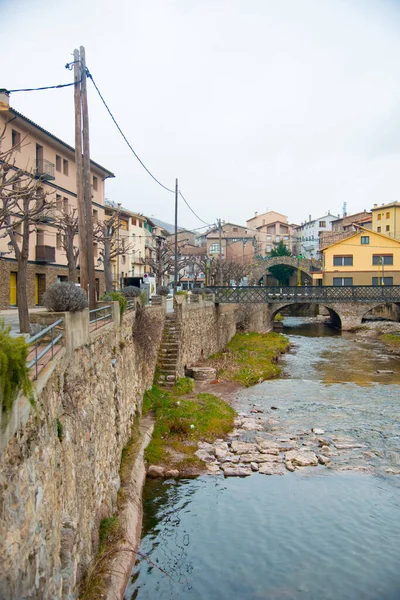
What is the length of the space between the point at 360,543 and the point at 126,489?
5250mm

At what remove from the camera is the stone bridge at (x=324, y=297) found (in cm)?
4281

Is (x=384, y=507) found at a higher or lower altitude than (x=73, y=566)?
lower

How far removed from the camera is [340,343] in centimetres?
4519

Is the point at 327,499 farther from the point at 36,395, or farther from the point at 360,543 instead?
the point at 36,395

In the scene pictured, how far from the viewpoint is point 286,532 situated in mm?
11938

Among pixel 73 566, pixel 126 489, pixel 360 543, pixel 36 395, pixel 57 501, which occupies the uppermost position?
pixel 36 395

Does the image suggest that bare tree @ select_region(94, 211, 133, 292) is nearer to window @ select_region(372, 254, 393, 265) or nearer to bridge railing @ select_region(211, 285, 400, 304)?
bridge railing @ select_region(211, 285, 400, 304)

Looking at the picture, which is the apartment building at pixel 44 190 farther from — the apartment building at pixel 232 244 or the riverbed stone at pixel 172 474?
the apartment building at pixel 232 244

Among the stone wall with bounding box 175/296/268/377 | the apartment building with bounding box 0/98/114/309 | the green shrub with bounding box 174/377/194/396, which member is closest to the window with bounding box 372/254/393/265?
the stone wall with bounding box 175/296/268/377

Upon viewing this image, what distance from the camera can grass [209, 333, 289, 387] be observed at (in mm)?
28375

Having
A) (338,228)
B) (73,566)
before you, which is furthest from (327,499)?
(338,228)

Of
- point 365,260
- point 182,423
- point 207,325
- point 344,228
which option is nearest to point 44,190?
point 207,325

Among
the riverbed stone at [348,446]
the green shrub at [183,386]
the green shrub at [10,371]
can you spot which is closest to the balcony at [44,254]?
the green shrub at [183,386]

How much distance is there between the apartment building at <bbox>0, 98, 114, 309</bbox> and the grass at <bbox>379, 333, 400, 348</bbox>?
25915 mm
